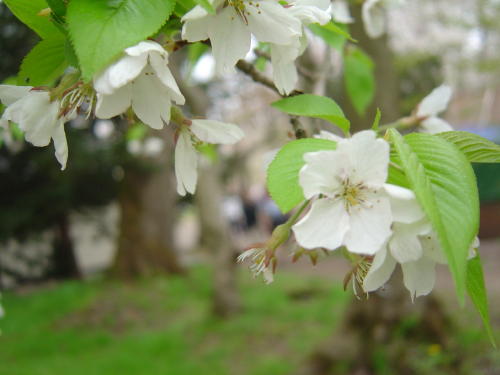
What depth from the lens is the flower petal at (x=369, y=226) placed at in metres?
0.51

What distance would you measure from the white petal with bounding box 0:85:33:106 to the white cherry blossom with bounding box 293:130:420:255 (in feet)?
1.23

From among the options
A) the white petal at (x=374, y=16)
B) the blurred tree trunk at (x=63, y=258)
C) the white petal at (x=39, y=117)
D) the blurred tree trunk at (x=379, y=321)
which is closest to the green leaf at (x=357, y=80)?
the white petal at (x=374, y=16)

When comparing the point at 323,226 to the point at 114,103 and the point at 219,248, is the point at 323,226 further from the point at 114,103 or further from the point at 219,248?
the point at 219,248

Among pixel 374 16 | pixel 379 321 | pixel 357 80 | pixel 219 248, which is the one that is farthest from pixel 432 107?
pixel 219 248

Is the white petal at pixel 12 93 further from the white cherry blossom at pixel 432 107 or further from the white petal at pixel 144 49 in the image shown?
the white cherry blossom at pixel 432 107

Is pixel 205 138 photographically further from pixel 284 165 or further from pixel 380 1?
pixel 380 1

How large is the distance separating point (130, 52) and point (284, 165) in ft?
0.68

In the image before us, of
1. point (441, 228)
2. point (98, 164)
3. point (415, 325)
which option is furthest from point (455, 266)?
point (98, 164)

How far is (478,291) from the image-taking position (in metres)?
0.54

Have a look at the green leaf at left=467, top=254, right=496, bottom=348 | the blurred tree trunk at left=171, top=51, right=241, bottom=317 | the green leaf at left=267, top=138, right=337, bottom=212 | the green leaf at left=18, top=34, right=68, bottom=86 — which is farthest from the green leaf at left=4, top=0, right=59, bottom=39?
the blurred tree trunk at left=171, top=51, right=241, bottom=317

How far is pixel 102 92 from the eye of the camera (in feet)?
1.68

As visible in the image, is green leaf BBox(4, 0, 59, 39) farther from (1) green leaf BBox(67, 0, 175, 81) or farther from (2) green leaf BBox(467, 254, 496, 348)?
(2) green leaf BBox(467, 254, 496, 348)

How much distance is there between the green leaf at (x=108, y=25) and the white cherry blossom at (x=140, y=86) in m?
0.01

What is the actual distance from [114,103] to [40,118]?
0.42 feet
